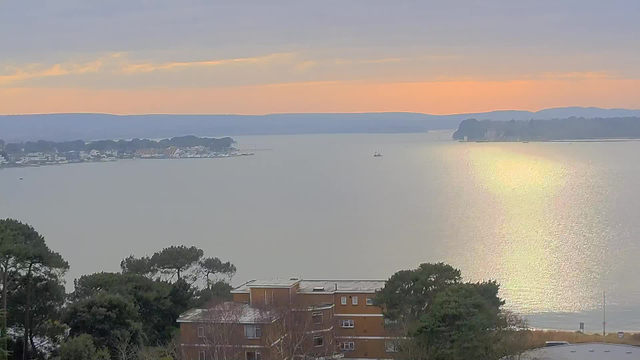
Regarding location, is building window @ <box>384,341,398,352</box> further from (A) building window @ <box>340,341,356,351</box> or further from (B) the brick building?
(A) building window @ <box>340,341,356,351</box>

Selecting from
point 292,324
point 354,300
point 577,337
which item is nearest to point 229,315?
point 292,324

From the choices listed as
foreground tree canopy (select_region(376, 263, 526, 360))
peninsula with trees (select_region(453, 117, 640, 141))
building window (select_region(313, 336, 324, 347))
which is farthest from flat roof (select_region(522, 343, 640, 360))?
peninsula with trees (select_region(453, 117, 640, 141))

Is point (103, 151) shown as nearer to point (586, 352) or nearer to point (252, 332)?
point (252, 332)

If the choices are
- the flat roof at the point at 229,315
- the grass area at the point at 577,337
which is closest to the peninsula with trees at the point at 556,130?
the grass area at the point at 577,337

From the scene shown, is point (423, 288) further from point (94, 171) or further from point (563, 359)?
point (94, 171)

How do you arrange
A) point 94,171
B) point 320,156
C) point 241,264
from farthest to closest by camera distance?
1. point 320,156
2. point 94,171
3. point 241,264

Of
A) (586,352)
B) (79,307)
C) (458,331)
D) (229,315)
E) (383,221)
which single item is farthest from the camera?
(383,221)

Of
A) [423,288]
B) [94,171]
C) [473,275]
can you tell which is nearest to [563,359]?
[423,288]
